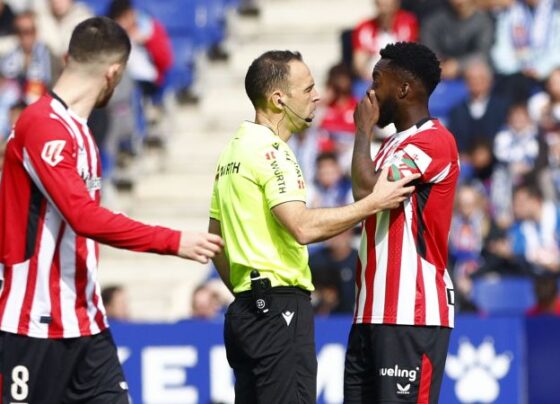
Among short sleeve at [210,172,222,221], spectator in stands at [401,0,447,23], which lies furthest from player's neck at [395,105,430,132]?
spectator in stands at [401,0,447,23]

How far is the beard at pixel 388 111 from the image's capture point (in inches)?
256

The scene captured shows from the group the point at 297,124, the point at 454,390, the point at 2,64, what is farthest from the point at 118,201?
the point at 297,124

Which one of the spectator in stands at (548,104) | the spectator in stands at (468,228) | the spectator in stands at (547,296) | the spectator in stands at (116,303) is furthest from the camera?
the spectator in stands at (548,104)

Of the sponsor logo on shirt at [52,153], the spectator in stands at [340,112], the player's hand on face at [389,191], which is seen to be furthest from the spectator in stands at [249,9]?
the sponsor logo on shirt at [52,153]

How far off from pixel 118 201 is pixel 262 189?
25.5 ft

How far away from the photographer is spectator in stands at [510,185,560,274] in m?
12.0

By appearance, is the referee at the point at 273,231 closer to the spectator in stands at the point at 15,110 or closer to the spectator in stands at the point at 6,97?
the spectator in stands at the point at 15,110

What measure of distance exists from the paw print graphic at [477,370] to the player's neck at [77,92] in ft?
14.6

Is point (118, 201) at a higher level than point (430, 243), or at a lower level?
higher

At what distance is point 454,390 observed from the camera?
→ 9867mm

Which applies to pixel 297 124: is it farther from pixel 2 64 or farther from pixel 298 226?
pixel 2 64

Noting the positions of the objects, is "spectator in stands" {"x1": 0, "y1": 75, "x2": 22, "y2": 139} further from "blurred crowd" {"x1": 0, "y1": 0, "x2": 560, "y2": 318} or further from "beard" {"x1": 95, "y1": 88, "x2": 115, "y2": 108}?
"beard" {"x1": 95, "y1": 88, "x2": 115, "y2": 108}

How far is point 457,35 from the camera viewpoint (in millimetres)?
13359

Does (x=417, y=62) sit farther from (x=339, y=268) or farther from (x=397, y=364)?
(x=339, y=268)
